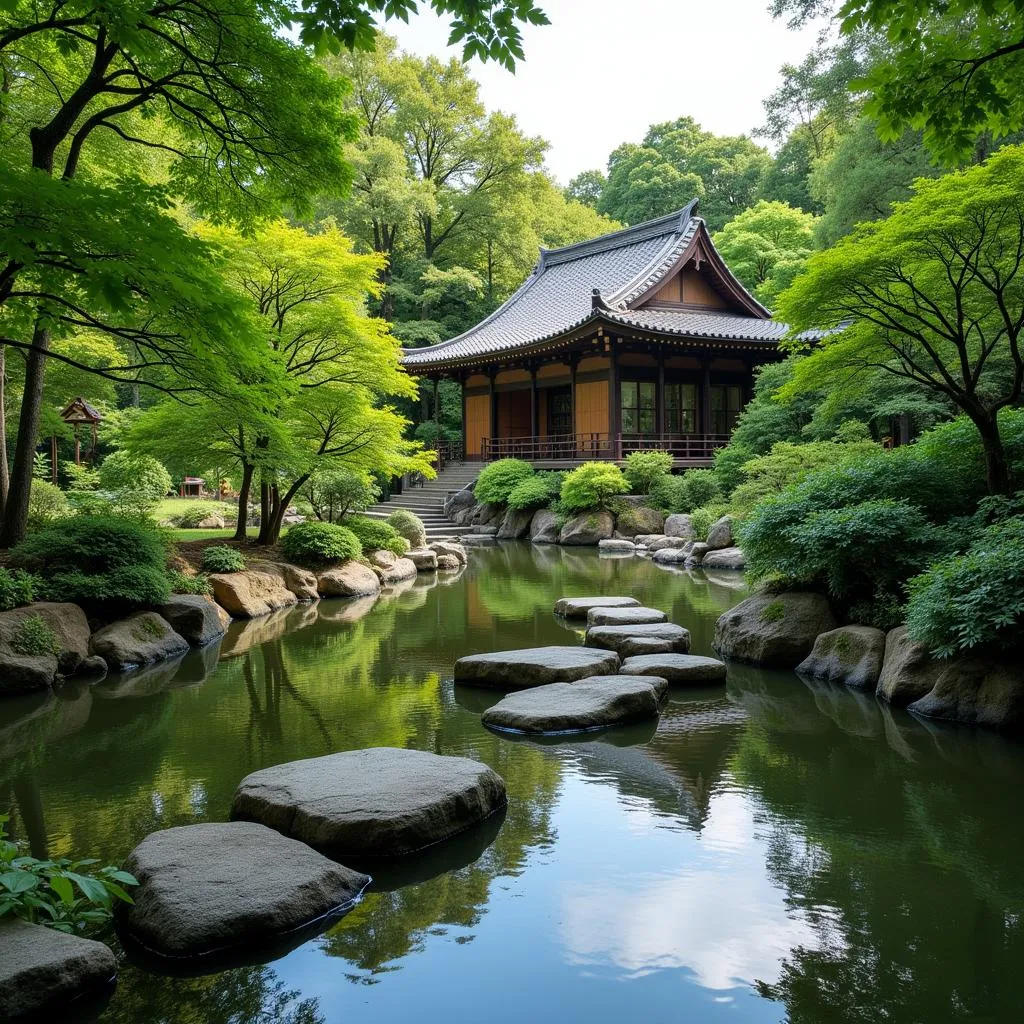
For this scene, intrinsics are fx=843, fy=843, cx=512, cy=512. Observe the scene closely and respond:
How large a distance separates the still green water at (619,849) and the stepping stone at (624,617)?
160 centimetres

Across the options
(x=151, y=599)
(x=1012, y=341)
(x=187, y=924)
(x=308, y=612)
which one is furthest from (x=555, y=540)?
(x=187, y=924)

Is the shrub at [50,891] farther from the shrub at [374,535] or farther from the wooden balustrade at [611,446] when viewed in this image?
→ the wooden balustrade at [611,446]

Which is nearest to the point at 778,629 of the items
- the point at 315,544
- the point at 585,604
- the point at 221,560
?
the point at 585,604

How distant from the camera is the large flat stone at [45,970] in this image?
113 inches

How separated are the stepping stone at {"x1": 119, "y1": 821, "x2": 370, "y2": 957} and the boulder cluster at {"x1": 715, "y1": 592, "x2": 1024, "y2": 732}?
4746 mm

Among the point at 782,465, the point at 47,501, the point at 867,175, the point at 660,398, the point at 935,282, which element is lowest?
the point at 47,501

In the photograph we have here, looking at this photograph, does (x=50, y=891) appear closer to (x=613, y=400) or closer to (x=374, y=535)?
(x=374, y=535)

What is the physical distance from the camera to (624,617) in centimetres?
987

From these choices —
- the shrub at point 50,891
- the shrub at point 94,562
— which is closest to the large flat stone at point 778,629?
the shrub at point 94,562

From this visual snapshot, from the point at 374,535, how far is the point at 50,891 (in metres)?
13.2

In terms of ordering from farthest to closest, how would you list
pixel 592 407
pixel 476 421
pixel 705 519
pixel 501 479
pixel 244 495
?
pixel 476 421
pixel 592 407
pixel 501 479
pixel 705 519
pixel 244 495

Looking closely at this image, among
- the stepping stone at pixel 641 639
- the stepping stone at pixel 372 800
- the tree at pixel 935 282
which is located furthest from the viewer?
the stepping stone at pixel 641 639

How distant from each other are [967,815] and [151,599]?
26.6ft

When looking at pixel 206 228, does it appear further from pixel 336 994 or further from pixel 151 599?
pixel 336 994
